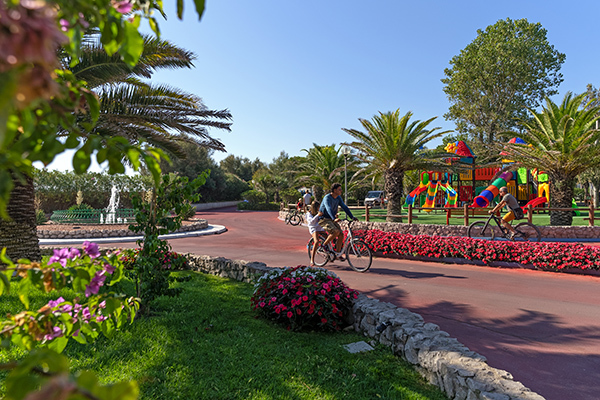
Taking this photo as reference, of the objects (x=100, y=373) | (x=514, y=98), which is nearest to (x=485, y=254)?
(x=100, y=373)

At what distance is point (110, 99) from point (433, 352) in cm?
→ 905

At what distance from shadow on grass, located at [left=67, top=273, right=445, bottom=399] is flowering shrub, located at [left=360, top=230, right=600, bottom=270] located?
613cm

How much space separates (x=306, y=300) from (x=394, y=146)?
14698 millimetres

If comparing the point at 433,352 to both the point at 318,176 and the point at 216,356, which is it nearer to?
the point at 216,356

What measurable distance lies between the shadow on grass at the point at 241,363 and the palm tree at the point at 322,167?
982 inches

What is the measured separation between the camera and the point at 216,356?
13.3 feet

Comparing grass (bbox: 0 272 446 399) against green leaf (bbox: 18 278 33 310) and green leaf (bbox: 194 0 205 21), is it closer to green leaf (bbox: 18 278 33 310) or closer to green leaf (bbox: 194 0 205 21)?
green leaf (bbox: 18 278 33 310)

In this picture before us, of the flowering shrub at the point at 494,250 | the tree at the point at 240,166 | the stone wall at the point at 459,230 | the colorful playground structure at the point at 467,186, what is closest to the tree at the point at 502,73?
the colorful playground structure at the point at 467,186

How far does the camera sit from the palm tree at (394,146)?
18.3m

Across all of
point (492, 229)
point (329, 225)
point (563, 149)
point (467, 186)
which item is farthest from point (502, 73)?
point (329, 225)

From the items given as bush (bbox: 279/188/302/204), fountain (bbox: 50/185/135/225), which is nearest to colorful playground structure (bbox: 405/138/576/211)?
bush (bbox: 279/188/302/204)

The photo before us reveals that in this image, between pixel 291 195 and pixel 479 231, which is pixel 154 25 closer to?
pixel 479 231

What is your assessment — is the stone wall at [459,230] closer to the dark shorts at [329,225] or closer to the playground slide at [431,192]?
the dark shorts at [329,225]

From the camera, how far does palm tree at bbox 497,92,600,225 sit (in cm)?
1627
